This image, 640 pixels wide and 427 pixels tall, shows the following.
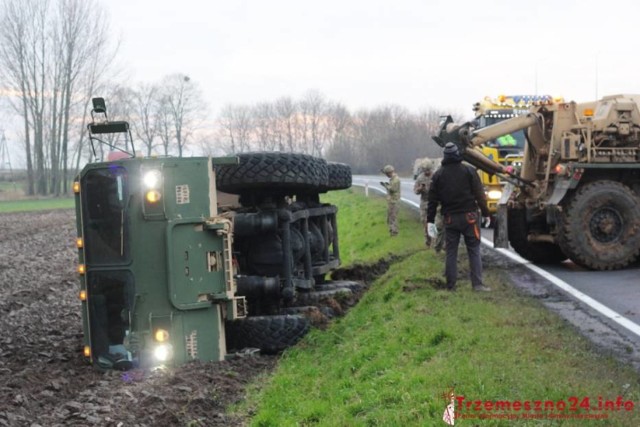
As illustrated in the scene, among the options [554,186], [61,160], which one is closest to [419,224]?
[554,186]

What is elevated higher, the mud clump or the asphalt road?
the asphalt road

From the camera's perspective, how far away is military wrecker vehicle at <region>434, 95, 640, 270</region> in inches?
436

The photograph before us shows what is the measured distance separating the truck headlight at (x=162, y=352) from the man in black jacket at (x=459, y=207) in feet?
12.6

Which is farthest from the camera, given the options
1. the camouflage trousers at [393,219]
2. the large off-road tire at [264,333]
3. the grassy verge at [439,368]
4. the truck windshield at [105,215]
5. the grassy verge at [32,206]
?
the grassy verge at [32,206]

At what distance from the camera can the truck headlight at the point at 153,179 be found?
7.09 m

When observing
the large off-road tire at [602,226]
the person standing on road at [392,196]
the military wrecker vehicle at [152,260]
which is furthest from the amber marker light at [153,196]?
the person standing on road at [392,196]

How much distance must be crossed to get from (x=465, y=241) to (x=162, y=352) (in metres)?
4.04

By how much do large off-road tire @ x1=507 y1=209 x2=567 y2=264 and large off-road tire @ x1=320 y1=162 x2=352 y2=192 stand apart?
9.09 feet

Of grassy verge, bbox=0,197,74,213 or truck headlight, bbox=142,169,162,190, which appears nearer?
truck headlight, bbox=142,169,162,190

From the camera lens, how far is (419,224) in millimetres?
19422

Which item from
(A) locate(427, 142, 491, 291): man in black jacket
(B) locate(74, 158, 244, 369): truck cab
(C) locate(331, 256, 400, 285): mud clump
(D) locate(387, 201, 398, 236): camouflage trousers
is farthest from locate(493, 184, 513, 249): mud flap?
(D) locate(387, 201, 398, 236): camouflage trousers

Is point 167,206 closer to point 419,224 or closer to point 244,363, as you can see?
point 244,363

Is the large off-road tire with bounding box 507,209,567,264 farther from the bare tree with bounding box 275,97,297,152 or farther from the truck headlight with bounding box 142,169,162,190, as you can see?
the bare tree with bounding box 275,97,297,152

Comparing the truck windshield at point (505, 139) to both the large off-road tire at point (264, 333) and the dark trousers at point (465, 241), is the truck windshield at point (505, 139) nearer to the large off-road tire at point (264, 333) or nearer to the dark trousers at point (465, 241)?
the dark trousers at point (465, 241)
